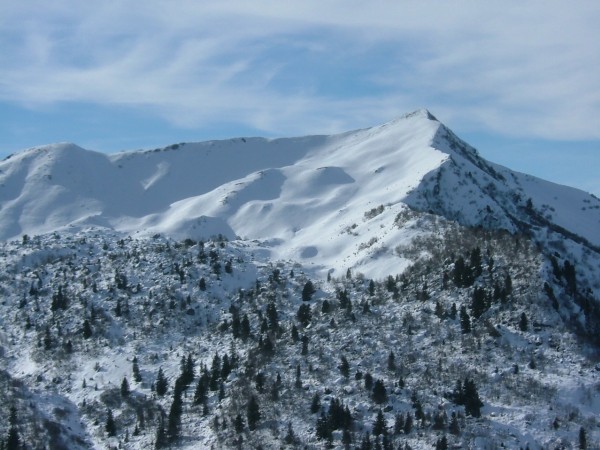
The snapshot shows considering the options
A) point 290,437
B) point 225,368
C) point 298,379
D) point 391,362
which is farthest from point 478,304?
point 225,368

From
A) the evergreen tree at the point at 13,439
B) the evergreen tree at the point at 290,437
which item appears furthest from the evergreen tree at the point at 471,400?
the evergreen tree at the point at 13,439

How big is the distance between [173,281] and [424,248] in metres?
55.4

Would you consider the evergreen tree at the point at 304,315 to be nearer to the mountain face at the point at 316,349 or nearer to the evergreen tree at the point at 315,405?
the mountain face at the point at 316,349

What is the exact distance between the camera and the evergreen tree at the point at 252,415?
398ft

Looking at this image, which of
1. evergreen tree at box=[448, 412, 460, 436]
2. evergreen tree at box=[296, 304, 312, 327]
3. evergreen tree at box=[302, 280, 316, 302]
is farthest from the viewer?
evergreen tree at box=[302, 280, 316, 302]

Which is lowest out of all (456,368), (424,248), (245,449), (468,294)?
(245,449)

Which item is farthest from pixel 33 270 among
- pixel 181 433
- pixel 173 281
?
pixel 181 433

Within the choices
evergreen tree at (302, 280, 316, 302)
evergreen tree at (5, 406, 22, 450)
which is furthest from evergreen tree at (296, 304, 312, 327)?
evergreen tree at (5, 406, 22, 450)

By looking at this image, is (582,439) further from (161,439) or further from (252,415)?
(161,439)

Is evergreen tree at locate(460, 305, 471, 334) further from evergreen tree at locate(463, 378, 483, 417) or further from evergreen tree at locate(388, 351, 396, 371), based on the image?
evergreen tree at locate(463, 378, 483, 417)

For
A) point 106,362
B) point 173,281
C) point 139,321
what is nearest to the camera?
point 106,362

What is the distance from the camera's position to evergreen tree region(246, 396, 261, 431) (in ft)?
A: 398

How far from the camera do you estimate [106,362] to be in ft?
493

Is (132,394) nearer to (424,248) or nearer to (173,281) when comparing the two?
(173,281)
